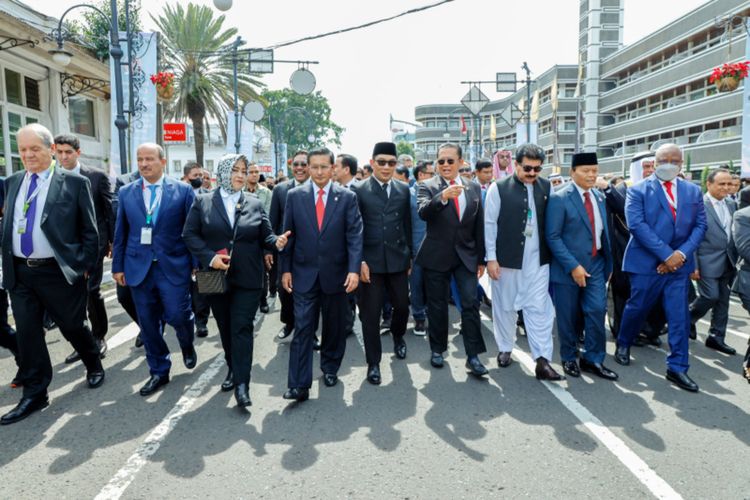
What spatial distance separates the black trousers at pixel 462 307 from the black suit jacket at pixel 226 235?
1.76 m

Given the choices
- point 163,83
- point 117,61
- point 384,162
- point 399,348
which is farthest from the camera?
point 163,83

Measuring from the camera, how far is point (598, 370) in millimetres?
5273

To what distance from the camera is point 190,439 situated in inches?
154

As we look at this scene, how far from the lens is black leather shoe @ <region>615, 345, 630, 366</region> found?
224 inches

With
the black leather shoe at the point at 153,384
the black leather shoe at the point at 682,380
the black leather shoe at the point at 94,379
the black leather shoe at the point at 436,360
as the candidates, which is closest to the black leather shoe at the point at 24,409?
the black leather shoe at the point at 94,379

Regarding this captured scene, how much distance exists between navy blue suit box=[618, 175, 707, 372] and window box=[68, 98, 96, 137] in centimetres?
1897

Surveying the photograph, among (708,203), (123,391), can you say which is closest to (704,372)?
(708,203)

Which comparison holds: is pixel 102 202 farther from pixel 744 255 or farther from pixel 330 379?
pixel 744 255

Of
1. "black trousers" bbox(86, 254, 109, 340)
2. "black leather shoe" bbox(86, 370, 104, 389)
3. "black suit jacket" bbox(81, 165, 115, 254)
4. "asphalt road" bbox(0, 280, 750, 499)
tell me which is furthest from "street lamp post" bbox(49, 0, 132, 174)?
"black leather shoe" bbox(86, 370, 104, 389)

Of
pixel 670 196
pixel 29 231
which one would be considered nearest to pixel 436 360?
pixel 670 196

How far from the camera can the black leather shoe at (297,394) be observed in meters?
4.62

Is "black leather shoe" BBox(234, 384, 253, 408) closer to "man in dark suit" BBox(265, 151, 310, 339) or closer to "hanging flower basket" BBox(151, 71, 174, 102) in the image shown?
"man in dark suit" BBox(265, 151, 310, 339)

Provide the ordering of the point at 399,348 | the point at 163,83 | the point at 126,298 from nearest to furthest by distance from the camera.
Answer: the point at 126,298, the point at 399,348, the point at 163,83

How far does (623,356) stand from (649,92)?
4744 centimetres
